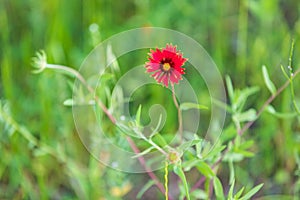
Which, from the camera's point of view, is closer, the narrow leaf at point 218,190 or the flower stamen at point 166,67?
the flower stamen at point 166,67

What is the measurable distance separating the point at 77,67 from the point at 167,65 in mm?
852

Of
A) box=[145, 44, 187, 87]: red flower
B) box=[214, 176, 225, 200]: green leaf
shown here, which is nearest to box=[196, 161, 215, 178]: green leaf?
box=[214, 176, 225, 200]: green leaf

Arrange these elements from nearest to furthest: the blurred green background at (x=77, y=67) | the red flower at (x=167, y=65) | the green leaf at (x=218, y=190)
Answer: the red flower at (x=167, y=65)
the green leaf at (x=218, y=190)
the blurred green background at (x=77, y=67)

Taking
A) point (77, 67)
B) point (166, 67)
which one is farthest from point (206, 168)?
point (77, 67)

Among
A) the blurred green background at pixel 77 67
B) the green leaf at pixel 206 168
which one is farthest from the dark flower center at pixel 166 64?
the blurred green background at pixel 77 67

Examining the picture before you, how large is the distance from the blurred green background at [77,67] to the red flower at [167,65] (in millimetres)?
365

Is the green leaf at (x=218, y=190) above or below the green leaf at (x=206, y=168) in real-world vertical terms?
below

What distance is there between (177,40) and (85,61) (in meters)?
0.30

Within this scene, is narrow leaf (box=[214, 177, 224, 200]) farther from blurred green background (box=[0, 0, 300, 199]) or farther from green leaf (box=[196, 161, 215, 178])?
blurred green background (box=[0, 0, 300, 199])

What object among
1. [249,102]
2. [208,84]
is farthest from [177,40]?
[249,102]

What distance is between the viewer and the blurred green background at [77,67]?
1.51 metres

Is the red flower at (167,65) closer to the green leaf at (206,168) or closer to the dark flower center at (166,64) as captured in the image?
the dark flower center at (166,64)

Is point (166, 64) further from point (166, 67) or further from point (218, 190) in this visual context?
point (218, 190)

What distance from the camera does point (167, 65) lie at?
968 mm
